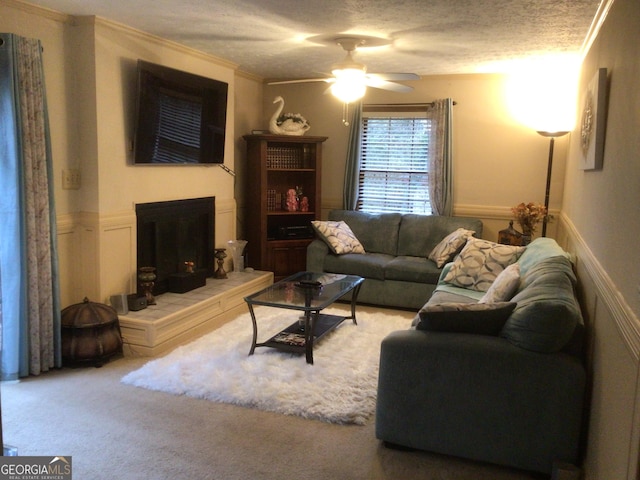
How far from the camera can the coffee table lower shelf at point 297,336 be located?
3.79 m

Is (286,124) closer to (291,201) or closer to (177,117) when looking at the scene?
(291,201)

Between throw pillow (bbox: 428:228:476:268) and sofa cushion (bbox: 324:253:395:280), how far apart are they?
19.1 inches

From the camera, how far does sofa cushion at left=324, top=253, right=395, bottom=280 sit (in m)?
5.38

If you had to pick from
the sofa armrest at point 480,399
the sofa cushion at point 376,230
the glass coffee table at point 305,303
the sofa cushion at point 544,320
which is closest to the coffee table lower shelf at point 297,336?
the glass coffee table at point 305,303

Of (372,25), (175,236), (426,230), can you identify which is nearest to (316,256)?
(426,230)

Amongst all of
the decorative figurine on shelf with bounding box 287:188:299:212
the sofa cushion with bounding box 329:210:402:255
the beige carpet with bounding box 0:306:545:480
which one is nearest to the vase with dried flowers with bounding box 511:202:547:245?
the sofa cushion with bounding box 329:210:402:255

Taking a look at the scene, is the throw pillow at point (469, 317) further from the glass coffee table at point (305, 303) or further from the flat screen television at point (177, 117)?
the flat screen television at point (177, 117)

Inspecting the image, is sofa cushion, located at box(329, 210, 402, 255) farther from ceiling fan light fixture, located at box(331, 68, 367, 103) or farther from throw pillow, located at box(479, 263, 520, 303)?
throw pillow, located at box(479, 263, 520, 303)

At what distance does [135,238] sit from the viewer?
4359 mm

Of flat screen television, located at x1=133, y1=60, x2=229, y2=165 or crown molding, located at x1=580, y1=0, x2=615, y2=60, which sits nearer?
crown molding, located at x1=580, y1=0, x2=615, y2=60

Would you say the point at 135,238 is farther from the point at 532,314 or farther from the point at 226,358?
the point at 532,314

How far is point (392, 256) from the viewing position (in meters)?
5.79

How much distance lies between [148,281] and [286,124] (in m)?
2.62

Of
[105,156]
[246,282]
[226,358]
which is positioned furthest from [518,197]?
[105,156]
